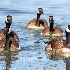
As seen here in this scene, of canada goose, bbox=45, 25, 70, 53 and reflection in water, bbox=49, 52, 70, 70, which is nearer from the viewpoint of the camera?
reflection in water, bbox=49, 52, 70, 70

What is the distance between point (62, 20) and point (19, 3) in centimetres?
884

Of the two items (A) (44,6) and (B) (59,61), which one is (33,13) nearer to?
(A) (44,6)

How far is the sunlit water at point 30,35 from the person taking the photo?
17031 mm

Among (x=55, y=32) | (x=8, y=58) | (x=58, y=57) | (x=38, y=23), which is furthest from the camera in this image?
(x=38, y=23)

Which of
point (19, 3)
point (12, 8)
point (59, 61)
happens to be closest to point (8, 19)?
point (59, 61)

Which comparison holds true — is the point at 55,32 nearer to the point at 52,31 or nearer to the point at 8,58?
the point at 52,31

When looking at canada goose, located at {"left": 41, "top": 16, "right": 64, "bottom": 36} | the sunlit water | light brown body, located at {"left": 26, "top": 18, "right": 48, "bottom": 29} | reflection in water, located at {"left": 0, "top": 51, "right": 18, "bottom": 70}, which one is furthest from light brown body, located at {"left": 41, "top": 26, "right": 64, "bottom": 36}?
reflection in water, located at {"left": 0, "top": 51, "right": 18, "bottom": 70}

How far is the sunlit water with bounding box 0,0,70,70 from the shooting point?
17031mm

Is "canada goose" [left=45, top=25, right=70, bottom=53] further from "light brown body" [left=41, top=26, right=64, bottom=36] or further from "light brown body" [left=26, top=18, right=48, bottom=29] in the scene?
"light brown body" [left=26, top=18, right=48, bottom=29]

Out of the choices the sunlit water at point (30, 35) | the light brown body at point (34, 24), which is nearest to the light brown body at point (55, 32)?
the sunlit water at point (30, 35)

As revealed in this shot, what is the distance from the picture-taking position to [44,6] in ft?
117

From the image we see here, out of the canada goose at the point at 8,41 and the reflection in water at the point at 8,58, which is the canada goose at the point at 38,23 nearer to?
the canada goose at the point at 8,41

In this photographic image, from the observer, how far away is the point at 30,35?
78.4 ft

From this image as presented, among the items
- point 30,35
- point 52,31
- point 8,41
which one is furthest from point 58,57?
point 52,31
